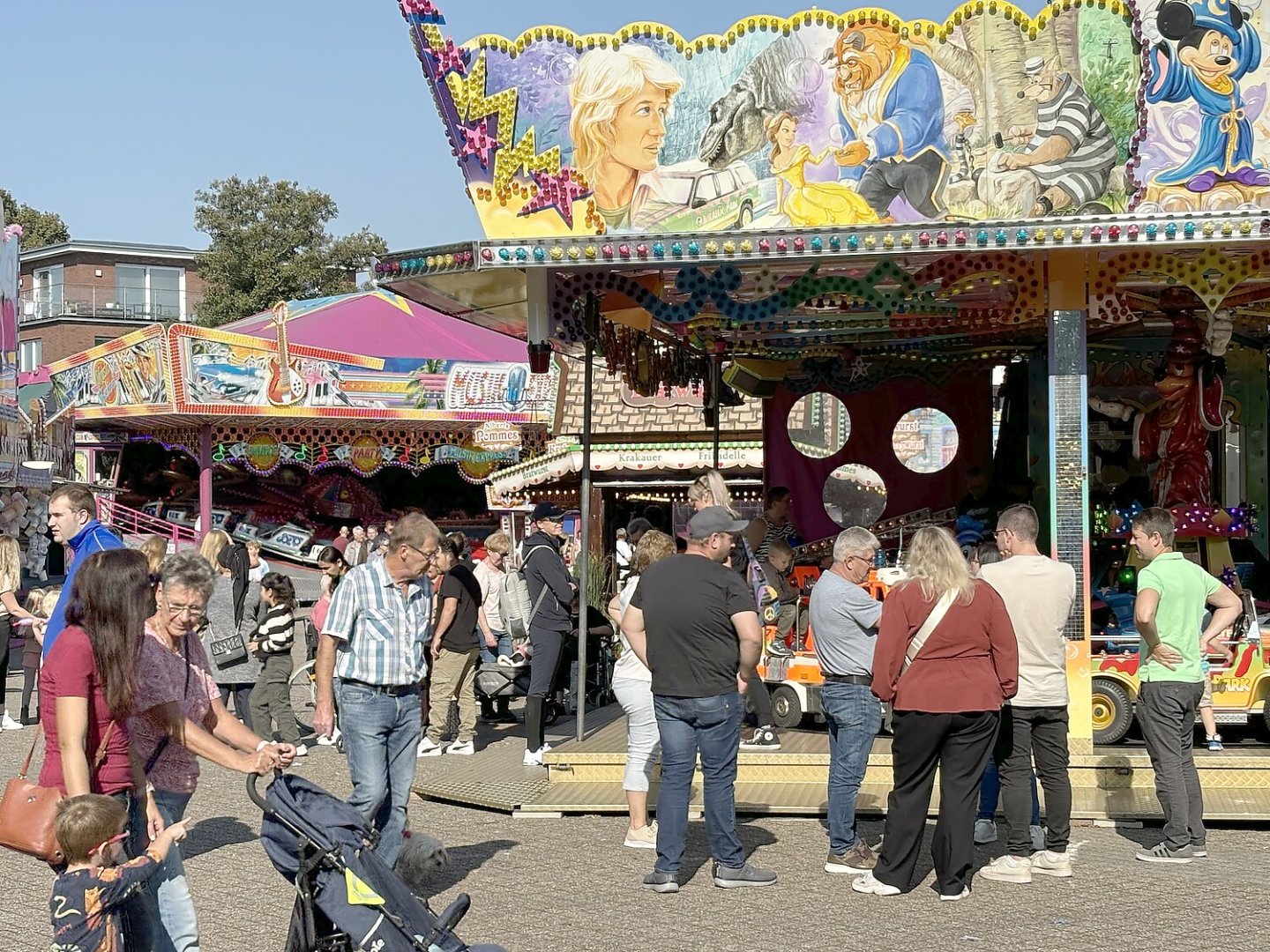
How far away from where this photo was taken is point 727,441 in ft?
80.5

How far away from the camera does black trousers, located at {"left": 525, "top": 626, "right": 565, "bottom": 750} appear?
33.8 feet

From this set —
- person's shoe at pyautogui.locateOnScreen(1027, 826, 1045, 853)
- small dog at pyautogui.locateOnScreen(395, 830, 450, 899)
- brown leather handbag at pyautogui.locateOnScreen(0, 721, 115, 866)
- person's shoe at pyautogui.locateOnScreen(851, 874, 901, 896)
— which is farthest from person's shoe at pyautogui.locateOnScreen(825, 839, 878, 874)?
brown leather handbag at pyautogui.locateOnScreen(0, 721, 115, 866)

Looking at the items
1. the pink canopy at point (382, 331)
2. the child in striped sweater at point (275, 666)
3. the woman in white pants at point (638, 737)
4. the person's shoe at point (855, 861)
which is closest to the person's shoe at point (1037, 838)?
the person's shoe at point (855, 861)

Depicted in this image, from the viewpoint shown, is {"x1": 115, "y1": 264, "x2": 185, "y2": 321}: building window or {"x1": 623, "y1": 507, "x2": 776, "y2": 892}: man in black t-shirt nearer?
{"x1": 623, "y1": 507, "x2": 776, "y2": 892}: man in black t-shirt

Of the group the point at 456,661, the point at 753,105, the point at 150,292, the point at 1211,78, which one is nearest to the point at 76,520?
the point at 753,105

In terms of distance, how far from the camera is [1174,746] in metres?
7.43

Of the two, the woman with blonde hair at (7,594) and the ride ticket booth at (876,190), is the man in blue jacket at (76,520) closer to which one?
the ride ticket booth at (876,190)

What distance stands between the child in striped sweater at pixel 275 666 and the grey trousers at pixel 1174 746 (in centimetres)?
593

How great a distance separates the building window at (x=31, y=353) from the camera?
5931cm

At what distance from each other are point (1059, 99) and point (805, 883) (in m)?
4.84

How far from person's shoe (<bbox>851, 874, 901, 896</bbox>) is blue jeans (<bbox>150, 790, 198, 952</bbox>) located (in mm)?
3252

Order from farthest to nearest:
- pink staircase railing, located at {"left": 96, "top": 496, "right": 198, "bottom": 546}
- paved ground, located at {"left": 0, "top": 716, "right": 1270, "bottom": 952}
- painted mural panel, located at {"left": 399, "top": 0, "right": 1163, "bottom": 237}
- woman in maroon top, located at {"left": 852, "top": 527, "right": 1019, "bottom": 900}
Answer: pink staircase railing, located at {"left": 96, "top": 496, "right": 198, "bottom": 546} < painted mural panel, located at {"left": 399, "top": 0, "right": 1163, "bottom": 237} < woman in maroon top, located at {"left": 852, "top": 527, "right": 1019, "bottom": 900} < paved ground, located at {"left": 0, "top": 716, "right": 1270, "bottom": 952}

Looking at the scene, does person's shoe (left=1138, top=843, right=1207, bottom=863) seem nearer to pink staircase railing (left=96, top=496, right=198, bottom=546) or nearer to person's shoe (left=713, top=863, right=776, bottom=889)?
person's shoe (left=713, top=863, right=776, bottom=889)

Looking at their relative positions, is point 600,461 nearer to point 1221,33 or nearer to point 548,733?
point 548,733
